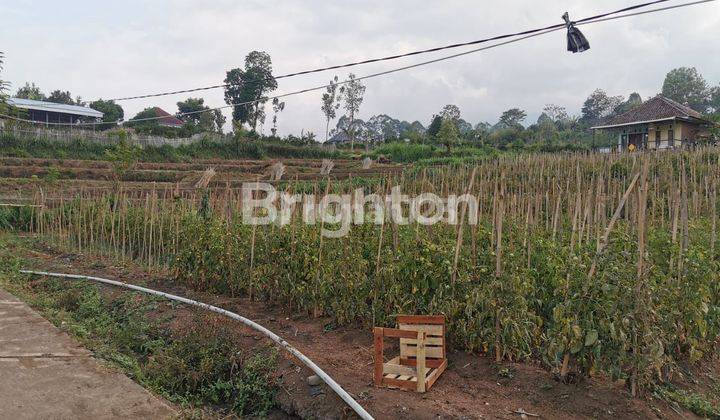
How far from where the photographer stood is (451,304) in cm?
395

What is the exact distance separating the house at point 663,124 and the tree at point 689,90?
21808 millimetres

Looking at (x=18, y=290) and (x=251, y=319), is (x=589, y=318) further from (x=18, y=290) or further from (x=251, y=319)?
(x=18, y=290)

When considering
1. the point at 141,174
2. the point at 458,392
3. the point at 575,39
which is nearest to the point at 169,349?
the point at 458,392

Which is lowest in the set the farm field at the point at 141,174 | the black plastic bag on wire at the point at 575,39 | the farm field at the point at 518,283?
the farm field at the point at 518,283

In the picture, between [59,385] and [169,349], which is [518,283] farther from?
[59,385]

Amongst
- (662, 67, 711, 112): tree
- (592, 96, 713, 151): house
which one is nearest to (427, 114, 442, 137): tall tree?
(592, 96, 713, 151): house

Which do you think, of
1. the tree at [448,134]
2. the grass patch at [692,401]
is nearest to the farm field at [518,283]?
the grass patch at [692,401]

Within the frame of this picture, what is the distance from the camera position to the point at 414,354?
12.2 ft

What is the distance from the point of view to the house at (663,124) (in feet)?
81.6

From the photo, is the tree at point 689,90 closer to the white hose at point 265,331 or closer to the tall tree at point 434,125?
the tall tree at point 434,125

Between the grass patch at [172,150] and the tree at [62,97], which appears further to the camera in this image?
the tree at [62,97]

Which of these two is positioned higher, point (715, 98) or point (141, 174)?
point (715, 98)

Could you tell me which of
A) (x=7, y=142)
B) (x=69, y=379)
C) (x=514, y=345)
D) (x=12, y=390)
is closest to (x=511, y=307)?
(x=514, y=345)

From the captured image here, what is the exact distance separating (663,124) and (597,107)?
107 ft
